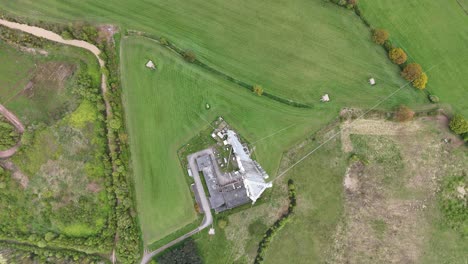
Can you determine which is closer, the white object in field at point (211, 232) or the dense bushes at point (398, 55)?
the dense bushes at point (398, 55)

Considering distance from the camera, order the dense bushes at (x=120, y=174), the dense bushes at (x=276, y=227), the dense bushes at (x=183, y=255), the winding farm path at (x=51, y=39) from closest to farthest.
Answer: the dense bushes at (x=183, y=255), the dense bushes at (x=276, y=227), the dense bushes at (x=120, y=174), the winding farm path at (x=51, y=39)

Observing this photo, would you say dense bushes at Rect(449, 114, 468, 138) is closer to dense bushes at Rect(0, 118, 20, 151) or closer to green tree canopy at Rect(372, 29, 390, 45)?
green tree canopy at Rect(372, 29, 390, 45)

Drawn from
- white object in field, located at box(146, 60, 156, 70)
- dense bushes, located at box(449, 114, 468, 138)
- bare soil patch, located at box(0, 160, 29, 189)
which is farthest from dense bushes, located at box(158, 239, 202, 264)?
dense bushes, located at box(449, 114, 468, 138)

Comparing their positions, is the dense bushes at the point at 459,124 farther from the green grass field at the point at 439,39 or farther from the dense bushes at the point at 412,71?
the dense bushes at the point at 412,71

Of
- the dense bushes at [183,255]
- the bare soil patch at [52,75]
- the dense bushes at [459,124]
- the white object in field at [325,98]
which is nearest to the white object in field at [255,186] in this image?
the dense bushes at [183,255]

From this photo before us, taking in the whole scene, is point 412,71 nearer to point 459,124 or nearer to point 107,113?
point 459,124
